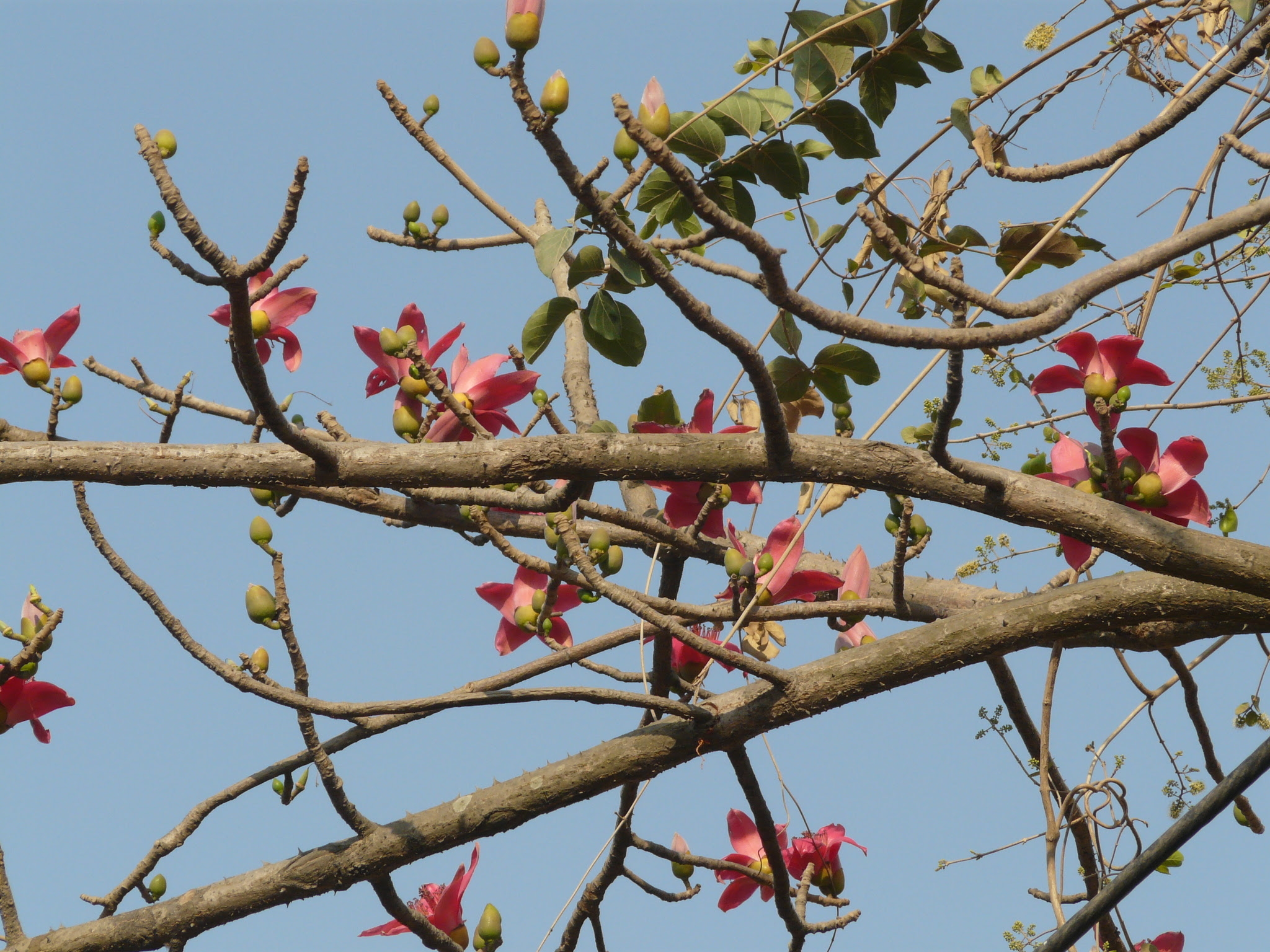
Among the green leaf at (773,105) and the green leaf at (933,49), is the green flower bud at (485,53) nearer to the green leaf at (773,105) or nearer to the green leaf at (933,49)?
the green leaf at (773,105)

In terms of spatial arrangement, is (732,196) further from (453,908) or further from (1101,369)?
(453,908)

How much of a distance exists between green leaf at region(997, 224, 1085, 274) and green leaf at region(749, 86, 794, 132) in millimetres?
472

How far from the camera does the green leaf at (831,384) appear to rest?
6.09ft

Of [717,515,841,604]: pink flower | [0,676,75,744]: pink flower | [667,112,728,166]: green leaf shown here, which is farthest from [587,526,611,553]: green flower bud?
[0,676,75,744]: pink flower

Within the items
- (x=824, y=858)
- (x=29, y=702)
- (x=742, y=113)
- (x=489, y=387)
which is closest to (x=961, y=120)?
(x=742, y=113)

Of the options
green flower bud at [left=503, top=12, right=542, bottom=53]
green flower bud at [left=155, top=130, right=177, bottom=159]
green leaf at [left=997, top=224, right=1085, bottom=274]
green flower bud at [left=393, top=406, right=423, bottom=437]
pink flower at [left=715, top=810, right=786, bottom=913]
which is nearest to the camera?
green flower bud at [left=503, top=12, right=542, bottom=53]

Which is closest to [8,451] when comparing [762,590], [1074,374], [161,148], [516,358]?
[161,148]

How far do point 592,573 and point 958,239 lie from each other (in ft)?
3.15

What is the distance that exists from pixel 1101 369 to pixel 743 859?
4.54ft

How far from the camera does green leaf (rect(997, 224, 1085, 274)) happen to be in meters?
1.80

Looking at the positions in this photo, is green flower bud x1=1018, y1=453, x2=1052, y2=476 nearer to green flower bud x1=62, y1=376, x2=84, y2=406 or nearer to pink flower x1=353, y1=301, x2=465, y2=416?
pink flower x1=353, y1=301, x2=465, y2=416

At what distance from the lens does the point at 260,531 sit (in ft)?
5.38

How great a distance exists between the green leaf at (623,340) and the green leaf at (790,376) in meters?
0.25

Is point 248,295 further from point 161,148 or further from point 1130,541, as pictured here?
point 1130,541
